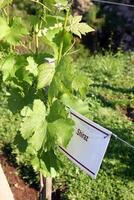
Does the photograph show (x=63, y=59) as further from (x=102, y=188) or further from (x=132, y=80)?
(x=132, y=80)

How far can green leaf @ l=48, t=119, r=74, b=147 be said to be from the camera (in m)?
2.14

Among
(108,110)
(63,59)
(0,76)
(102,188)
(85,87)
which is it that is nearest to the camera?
(63,59)

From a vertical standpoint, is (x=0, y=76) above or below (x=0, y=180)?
above

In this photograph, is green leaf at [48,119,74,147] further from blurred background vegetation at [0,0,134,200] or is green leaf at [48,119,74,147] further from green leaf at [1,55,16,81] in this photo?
green leaf at [1,55,16,81]

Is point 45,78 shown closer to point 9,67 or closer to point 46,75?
point 46,75

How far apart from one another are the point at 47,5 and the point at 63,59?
36 cm

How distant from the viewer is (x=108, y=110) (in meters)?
4.50

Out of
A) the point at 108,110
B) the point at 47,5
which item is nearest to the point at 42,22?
the point at 47,5

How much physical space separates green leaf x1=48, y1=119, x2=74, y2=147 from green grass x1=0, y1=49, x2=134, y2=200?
0.72 feet

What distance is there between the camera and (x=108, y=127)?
13.7 feet

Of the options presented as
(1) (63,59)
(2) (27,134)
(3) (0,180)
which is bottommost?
(3) (0,180)

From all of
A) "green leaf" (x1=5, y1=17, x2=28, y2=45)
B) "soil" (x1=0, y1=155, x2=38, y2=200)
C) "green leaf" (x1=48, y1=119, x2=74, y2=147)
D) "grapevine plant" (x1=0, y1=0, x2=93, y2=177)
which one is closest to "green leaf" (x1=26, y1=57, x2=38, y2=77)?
"grapevine plant" (x1=0, y1=0, x2=93, y2=177)

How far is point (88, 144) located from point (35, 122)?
316 millimetres

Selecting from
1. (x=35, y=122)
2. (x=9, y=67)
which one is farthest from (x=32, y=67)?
(x=35, y=122)
